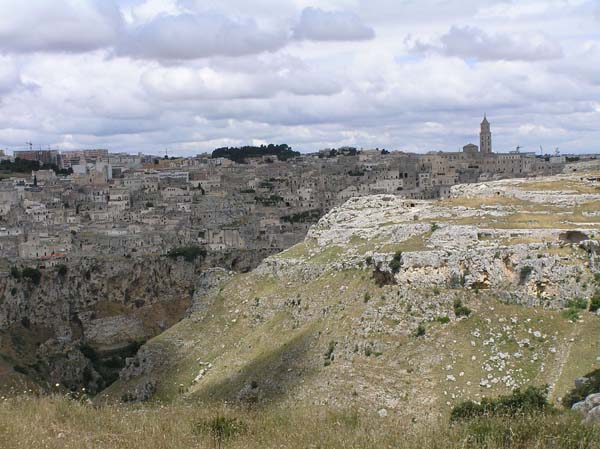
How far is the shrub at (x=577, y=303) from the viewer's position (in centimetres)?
2823

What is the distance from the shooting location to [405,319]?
30.0 meters

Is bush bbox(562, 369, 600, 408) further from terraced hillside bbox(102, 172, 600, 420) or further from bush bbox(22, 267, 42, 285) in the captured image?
bush bbox(22, 267, 42, 285)

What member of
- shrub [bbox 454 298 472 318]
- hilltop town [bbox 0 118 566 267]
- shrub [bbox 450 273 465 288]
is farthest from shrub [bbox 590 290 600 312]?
hilltop town [bbox 0 118 566 267]

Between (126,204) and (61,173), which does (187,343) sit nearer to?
(126,204)

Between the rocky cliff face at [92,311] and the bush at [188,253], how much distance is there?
459mm

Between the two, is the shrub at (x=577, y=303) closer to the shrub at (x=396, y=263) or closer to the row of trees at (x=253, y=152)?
the shrub at (x=396, y=263)

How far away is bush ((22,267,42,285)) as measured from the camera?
64.2m

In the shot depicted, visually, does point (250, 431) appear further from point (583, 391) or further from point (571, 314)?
point (571, 314)

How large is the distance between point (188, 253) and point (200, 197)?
2916 cm

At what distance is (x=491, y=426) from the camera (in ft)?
44.5

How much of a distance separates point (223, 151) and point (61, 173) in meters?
47.8

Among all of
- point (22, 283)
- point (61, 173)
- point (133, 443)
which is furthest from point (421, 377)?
point (61, 173)

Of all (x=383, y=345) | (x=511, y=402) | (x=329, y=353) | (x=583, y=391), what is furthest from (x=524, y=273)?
(x=511, y=402)

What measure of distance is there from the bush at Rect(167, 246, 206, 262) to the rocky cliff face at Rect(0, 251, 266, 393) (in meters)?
0.46
